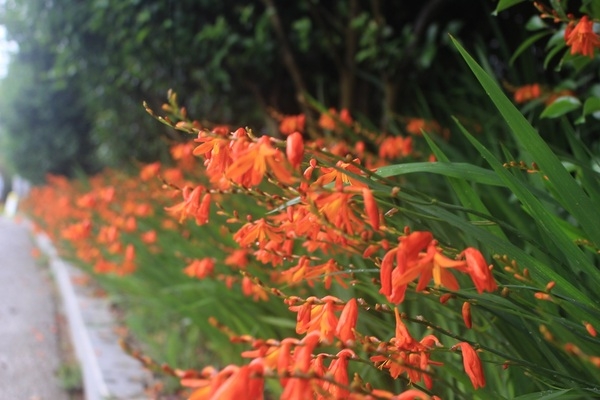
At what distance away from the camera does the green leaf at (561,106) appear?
1.42m

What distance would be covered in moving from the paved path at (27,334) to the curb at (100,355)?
0.76 feet

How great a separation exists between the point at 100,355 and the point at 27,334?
183cm

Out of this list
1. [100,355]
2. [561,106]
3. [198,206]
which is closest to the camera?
[198,206]

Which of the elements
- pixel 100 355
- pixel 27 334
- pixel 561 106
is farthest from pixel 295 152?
pixel 27 334

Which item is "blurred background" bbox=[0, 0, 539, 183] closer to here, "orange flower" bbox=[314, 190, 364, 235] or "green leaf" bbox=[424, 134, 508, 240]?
"green leaf" bbox=[424, 134, 508, 240]

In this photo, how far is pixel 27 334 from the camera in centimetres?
440

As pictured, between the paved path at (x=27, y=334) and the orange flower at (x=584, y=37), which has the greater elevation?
the orange flower at (x=584, y=37)

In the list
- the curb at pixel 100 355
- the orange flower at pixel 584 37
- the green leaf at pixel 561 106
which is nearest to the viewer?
the orange flower at pixel 584 37

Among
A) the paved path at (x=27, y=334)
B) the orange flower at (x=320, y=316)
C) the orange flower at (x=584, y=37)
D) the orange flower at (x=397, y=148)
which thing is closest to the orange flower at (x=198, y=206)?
the orange flower at (x=320, y=316)

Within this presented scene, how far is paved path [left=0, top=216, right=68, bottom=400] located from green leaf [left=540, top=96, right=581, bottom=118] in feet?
9.66

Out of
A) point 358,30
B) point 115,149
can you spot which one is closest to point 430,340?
point 358,30

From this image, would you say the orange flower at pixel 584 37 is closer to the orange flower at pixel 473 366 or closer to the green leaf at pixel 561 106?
the green leaf at pixel 561 106

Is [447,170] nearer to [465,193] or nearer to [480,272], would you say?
[465,193]

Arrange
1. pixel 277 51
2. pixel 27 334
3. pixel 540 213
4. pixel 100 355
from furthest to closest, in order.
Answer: pixel 27 334 < pixel 277 51 < pixel 100 355 < pixel 540 213
